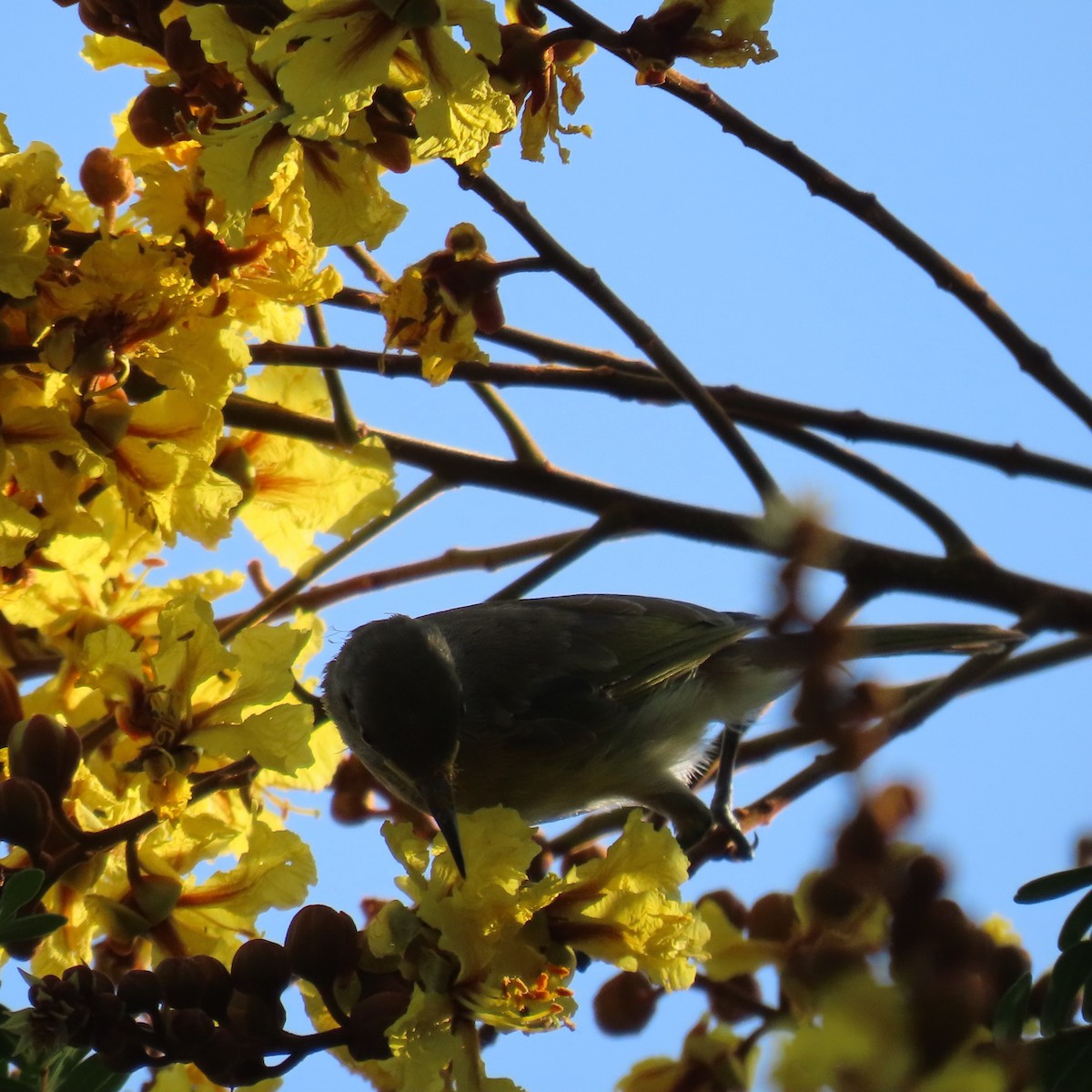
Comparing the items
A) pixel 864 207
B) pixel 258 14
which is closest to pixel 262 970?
pixel 258 14

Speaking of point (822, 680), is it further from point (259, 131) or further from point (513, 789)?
point (513, 789)

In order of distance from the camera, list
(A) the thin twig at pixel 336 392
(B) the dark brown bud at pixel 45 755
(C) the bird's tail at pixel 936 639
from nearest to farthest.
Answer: (B) the dark brown bud at pixel 45 755 < (A) the thin twig at pixel 336 392 < (C) the bird's tail at pixel 936 639

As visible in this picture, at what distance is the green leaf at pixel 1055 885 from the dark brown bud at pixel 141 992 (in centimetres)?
119

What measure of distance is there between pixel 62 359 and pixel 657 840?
4.24ft

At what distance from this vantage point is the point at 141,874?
2.36 meters

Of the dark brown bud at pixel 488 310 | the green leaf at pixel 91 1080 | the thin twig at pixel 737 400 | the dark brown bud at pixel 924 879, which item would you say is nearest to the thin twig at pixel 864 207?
the thin twig at pixel 737 400

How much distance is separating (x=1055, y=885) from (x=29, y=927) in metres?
1.40

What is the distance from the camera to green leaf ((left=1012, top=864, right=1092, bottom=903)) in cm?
184

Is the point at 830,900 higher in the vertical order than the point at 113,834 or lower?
lower

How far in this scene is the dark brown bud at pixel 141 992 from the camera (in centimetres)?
184

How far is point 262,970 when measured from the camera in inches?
76.0

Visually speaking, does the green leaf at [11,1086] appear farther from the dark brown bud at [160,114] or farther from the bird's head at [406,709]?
the dark brown bud at [160,114]

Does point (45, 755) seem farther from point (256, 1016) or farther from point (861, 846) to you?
point (861, 846)

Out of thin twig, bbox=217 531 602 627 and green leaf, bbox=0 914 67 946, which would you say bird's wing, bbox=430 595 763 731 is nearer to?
thin twig, bbox=217 531 602 627
